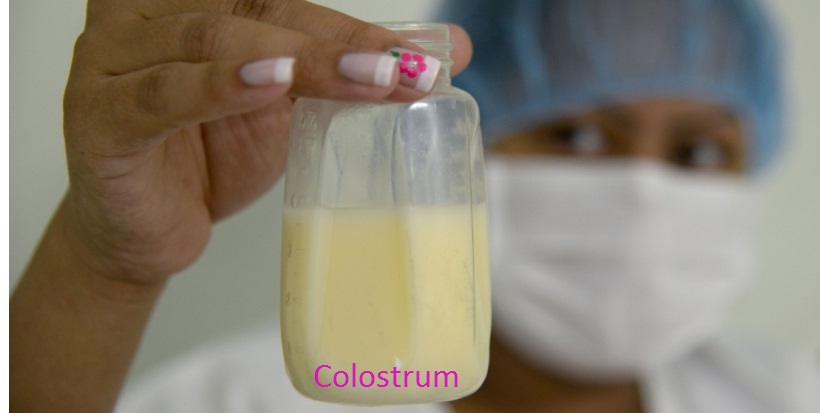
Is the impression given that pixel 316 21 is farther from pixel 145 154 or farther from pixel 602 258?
pixel 602 258

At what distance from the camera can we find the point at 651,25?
4.43 feet

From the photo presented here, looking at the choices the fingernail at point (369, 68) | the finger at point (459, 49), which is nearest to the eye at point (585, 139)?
the finger at point (459, 49)

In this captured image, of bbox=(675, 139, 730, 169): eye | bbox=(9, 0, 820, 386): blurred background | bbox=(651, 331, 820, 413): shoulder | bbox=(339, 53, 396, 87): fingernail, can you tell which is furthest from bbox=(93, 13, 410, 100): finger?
bbox=(651, 331, 820, 413): shoulder

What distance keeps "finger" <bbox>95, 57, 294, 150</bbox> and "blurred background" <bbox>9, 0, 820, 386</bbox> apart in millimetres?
686

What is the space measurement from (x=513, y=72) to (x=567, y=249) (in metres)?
0.30

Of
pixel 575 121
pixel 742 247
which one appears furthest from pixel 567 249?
pixel 742 247

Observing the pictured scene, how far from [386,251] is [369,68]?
0.41 ft

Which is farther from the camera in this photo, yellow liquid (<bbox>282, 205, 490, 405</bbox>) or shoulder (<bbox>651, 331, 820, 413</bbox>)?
shoulder (<bbox>651, 331, 820, 413</bbox>)

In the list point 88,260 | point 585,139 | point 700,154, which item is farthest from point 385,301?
point 700,154

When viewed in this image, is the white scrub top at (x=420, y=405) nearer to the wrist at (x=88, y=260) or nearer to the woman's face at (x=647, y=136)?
the woman's face at (x=647, y=136)

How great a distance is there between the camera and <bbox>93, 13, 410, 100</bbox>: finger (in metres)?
0.54

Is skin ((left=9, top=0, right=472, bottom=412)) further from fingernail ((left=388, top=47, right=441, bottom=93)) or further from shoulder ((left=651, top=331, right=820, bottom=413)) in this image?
shoulder ((left=651, top=331, right=820, bottom=413))

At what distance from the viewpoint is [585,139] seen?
136cm

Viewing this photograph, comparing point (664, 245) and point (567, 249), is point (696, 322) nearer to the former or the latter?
point (664, 245)
